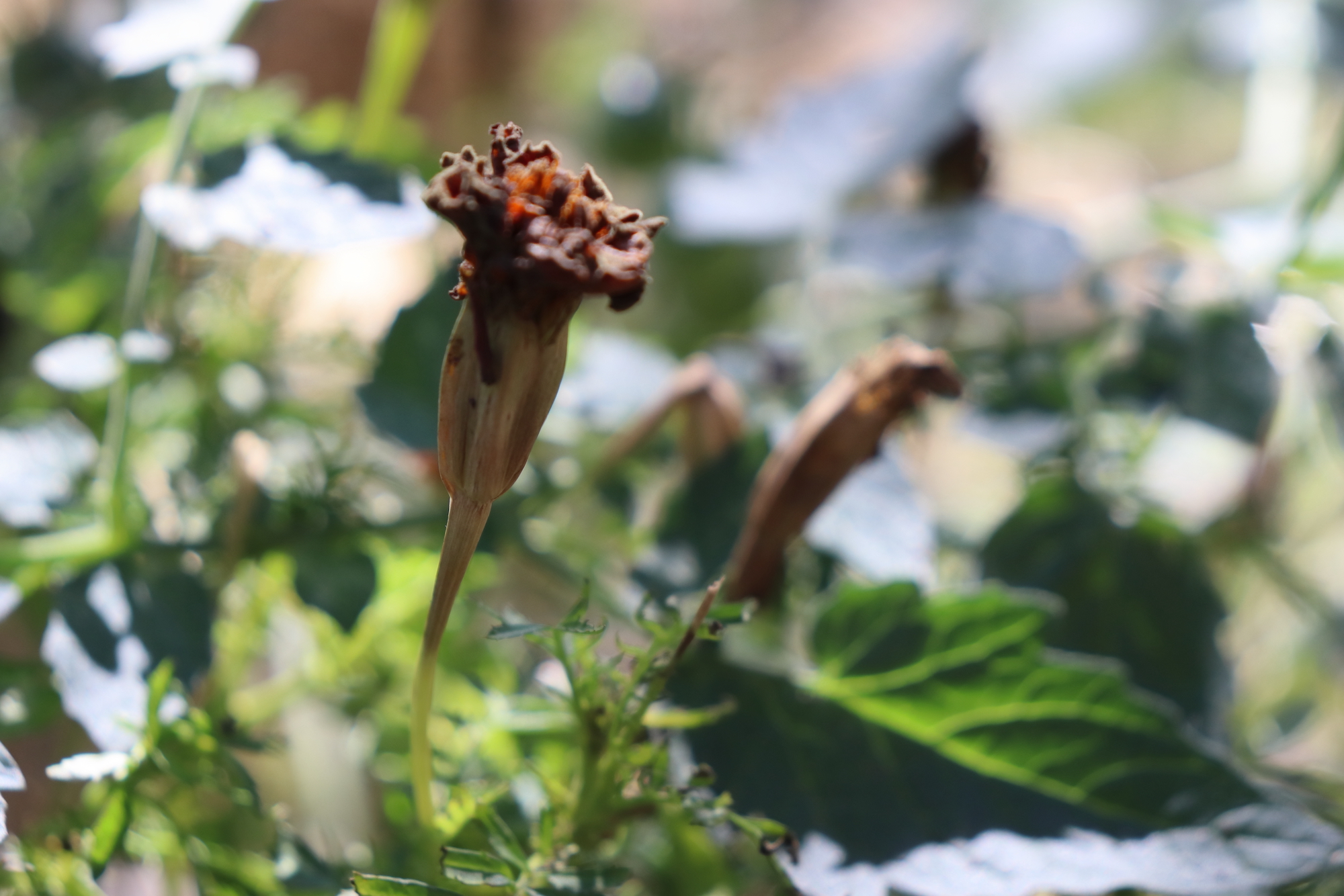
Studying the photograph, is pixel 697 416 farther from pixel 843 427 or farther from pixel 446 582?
pixel 446 582

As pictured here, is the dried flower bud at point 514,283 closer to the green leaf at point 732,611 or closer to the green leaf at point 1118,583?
the green leaf at point 732,611

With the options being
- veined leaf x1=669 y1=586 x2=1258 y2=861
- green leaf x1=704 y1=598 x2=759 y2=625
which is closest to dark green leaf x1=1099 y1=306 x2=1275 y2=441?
veined leaf x1=669 y1=586 x2=1258 y2=861

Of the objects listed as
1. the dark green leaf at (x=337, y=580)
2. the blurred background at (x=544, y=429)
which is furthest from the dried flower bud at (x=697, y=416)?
the dark green leaf at (x=337, y=580)

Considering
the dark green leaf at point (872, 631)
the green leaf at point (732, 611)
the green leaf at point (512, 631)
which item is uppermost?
the green leaf at point (512, 631)

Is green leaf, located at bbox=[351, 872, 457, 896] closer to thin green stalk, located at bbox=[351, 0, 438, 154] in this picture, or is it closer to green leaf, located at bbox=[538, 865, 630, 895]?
green leaf, located at bbox=[538, 865, 630, 895]

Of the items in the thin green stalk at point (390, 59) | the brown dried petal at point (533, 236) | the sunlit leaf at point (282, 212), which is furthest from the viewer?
the thin green stalk at point (390, 59)

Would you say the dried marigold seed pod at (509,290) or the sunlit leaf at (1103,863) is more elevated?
the dried marigold seed pod at (509,290)

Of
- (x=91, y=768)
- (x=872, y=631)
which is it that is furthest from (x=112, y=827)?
(x=872, y=631)
